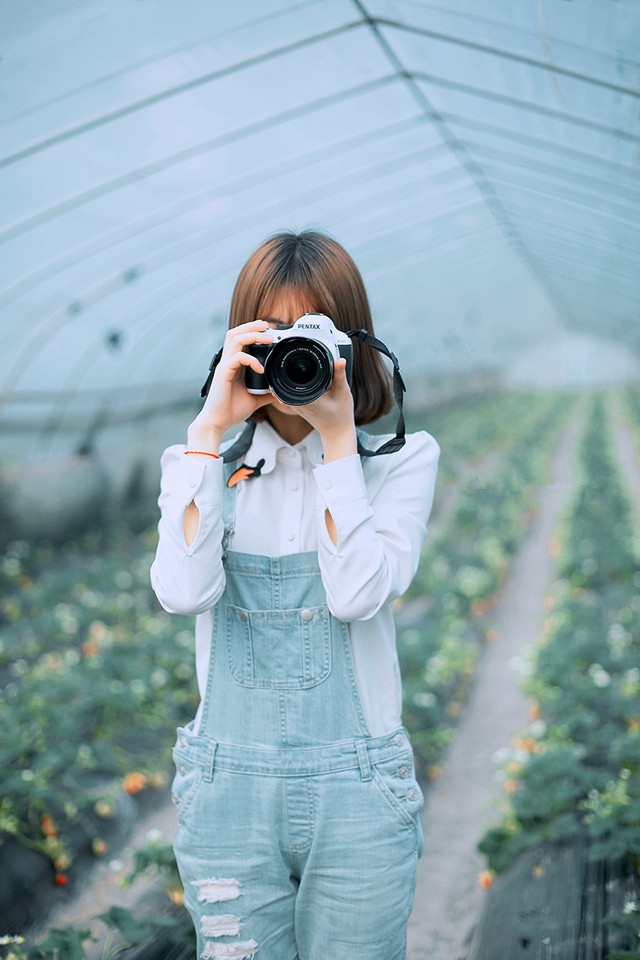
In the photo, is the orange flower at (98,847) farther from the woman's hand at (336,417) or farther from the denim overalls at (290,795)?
the woman's hand at (336,417)

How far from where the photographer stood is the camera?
1.17m

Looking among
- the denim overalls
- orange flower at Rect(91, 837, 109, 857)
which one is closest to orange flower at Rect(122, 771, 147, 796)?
orange flower at Rect(91, 837, 109, 857)

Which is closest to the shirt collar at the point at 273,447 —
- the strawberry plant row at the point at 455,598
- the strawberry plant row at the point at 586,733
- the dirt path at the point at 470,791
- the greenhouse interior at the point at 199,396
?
the greenhouse interior at the point at 199,396

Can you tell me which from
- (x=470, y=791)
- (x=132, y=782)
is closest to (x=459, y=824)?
(x=470, y=791)

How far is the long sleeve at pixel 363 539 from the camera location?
1187mm

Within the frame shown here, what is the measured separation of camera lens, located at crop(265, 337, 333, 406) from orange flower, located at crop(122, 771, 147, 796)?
2473mm

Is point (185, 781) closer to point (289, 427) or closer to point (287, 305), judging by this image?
point (289, 427)

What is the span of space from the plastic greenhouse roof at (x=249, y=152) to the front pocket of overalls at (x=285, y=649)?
6.10ft

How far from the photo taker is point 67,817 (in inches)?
116

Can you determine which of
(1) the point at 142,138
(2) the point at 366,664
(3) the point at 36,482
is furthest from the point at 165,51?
(3) the point at 36,482

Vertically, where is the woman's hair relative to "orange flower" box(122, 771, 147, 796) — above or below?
above

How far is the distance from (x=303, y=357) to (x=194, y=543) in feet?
1.04

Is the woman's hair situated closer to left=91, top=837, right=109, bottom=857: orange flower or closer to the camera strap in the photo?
the camera strap

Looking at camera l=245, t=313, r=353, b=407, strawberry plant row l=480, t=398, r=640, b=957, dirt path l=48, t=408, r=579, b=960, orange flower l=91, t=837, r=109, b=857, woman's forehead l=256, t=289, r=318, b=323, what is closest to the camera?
camera l=245, t=313, r=353, b=407
